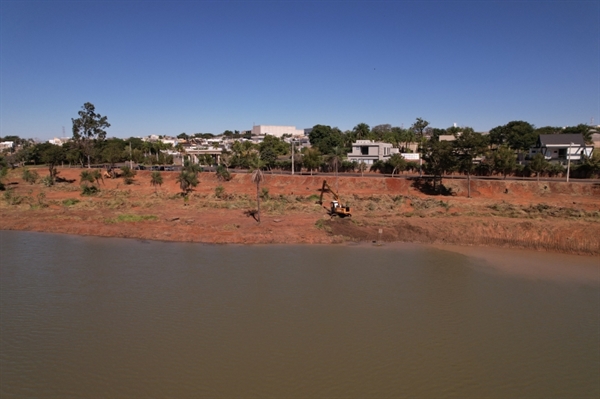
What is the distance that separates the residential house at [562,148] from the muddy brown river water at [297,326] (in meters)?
42.0

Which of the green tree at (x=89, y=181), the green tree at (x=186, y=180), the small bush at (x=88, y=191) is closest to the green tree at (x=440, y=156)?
the green tree at (x=186, y=180)

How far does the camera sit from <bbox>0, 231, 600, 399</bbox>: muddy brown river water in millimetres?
12586

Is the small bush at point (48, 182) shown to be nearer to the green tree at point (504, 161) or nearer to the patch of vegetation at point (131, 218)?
the patch of vegetation at point (131, 218)

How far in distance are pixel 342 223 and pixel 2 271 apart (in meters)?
22.0

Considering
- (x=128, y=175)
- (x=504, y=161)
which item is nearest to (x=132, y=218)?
(x=128, y=175)

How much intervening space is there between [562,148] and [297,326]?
60.7 m

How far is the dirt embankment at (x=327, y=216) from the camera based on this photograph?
29031 mm

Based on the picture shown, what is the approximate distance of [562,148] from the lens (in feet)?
199

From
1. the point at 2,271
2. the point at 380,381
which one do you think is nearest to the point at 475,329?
the point at 380,381

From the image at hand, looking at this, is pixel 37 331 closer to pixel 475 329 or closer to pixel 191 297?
pixel 191 297

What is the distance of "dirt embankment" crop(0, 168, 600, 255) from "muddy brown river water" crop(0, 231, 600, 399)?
3.92 m

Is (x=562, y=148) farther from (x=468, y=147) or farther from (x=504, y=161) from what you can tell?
(x=468, y=147)

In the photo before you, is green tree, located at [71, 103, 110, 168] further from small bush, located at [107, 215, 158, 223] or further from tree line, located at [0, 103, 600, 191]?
small bush, located at [107, 215, 158, 223]

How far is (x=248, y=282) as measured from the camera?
20.5 metres
